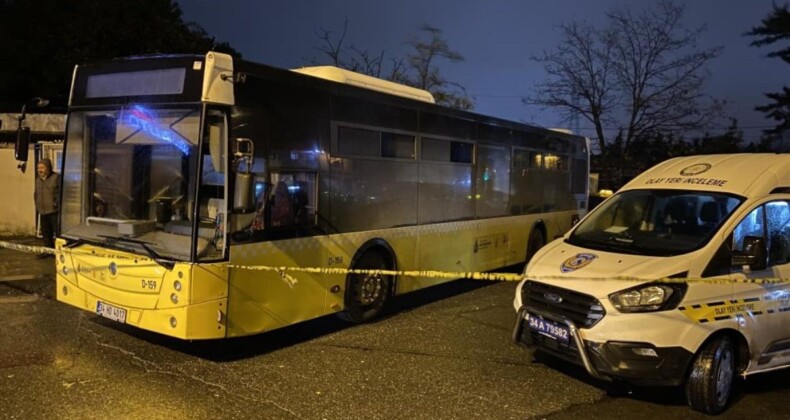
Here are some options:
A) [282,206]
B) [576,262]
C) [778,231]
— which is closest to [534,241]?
[778,231]

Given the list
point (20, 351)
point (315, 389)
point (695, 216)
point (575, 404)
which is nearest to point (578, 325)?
point (575, 404)

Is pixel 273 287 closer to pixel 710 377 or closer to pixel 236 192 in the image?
pixel 236 192

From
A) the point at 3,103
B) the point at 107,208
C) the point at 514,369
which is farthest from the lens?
the point at 3,103

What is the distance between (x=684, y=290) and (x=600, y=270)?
649 mm

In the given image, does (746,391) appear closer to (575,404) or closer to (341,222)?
(575,404)

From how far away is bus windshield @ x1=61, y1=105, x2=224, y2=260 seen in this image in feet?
18.1

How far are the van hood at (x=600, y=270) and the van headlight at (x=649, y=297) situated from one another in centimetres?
6

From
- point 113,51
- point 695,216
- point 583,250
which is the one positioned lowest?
point 583,250

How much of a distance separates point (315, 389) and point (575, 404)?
225cm

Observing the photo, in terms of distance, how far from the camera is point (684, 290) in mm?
4746

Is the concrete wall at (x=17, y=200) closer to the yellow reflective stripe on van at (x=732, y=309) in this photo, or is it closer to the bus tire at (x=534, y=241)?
the bus tire at (x=534, y=241)

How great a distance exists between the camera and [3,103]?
819 inches

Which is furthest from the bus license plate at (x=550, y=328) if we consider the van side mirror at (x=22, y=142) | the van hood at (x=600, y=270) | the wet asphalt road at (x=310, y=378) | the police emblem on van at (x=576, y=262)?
the van side mirror at (x=22, y=142)

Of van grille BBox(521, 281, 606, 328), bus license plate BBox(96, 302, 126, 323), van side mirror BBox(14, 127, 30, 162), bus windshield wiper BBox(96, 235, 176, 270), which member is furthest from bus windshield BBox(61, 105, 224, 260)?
van grille BBox(521, 281, 606, 328)
